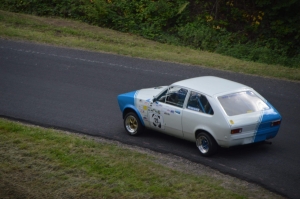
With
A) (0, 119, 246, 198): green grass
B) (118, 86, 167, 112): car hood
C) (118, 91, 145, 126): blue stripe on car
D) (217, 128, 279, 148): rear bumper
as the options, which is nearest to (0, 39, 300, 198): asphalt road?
(217, 128, 279, 148): rear bumper

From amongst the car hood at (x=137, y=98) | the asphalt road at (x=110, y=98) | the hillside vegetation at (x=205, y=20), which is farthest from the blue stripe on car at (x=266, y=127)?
the hillside vegetation at (x=205, y=20)

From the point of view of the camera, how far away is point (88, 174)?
975 centimetres

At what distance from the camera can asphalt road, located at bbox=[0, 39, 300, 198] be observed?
35.2ft

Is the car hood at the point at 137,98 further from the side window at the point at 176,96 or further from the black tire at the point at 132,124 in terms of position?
the side window at the point at 176,96

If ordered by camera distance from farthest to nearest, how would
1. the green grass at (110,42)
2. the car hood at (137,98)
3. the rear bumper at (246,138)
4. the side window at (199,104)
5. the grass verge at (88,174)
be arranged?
the green grass at (110,42) < the car hood at (137,98) < the side window at (199,104) < the rear bumper at (246,138) < the grass verge at (88,174)

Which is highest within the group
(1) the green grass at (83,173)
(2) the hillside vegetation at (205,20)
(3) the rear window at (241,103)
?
(2) the hillside vegetation at (205,20)

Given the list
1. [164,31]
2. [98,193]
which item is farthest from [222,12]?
[98,193]

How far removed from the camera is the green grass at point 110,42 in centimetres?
1955

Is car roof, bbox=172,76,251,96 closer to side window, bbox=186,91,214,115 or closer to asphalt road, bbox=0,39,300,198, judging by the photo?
side window, bbox=186,91,214,115

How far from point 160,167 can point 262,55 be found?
43.5ft

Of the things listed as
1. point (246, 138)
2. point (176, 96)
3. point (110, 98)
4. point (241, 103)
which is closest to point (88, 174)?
point (176, 96)

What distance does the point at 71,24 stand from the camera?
2591 cm

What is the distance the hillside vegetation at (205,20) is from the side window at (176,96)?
36.1 ft

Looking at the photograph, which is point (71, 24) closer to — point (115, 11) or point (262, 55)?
point (115, 11)
